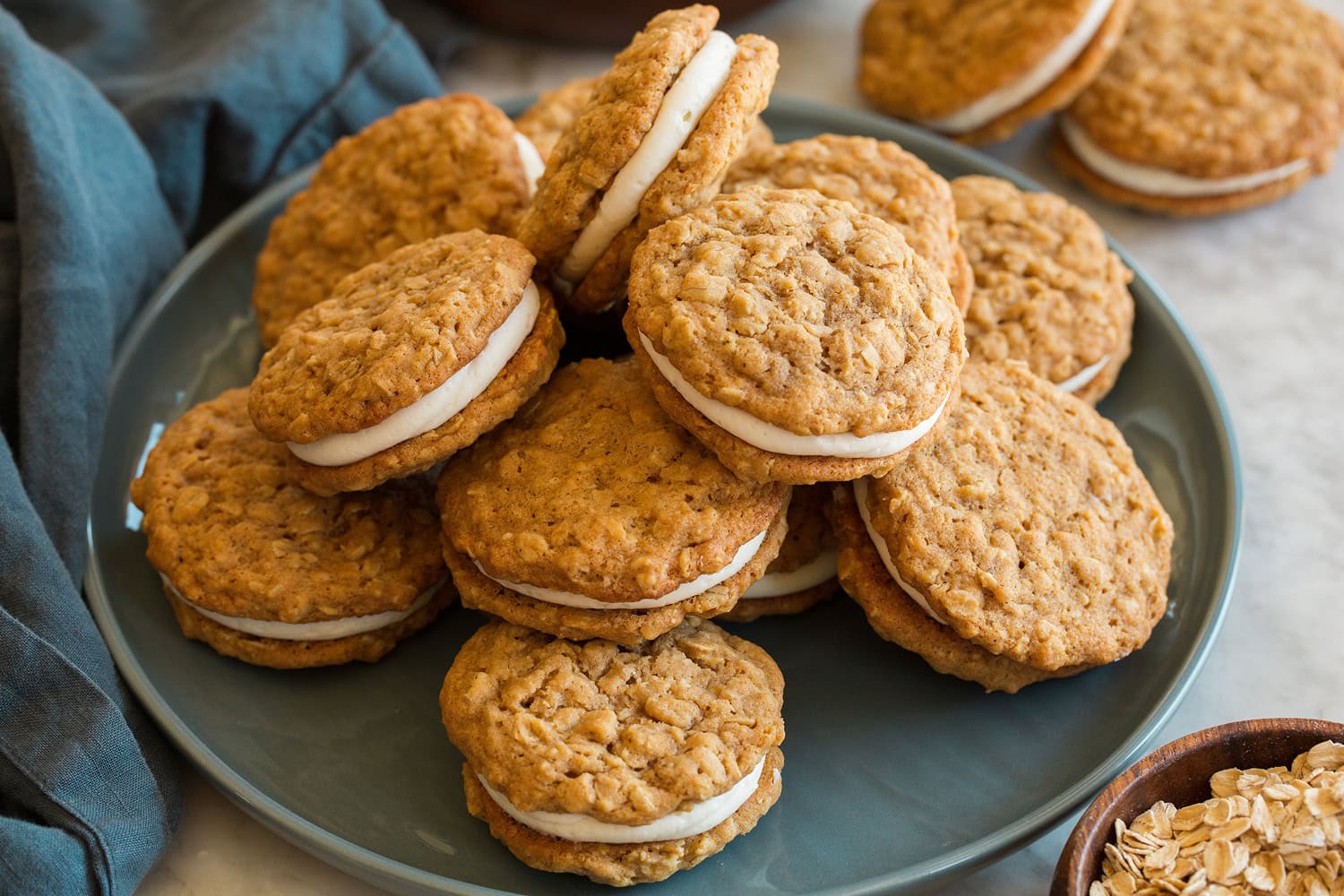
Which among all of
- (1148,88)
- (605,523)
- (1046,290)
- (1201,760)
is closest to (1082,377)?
(1046,290)

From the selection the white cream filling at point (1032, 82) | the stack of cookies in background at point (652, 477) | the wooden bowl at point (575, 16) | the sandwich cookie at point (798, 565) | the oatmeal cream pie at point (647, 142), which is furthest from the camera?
the wooden bowl at point (575, 16)

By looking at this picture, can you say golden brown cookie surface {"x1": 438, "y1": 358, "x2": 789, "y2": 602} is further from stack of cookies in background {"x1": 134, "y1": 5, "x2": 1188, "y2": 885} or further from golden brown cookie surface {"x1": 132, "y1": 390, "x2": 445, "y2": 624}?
golden brown cookie surface {"x1": 132, "y1": 390, "x2": 445, "y2": 624}

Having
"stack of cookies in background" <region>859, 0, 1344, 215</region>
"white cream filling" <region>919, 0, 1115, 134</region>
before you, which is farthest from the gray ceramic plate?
"white cream filling" <region>919, 0, 1115, 134</region>

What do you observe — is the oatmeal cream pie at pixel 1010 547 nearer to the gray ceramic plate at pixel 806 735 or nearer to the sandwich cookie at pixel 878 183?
the gray ceramic plate at pixel 806 735

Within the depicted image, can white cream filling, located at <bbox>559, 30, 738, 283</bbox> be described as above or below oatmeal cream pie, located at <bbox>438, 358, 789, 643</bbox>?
above

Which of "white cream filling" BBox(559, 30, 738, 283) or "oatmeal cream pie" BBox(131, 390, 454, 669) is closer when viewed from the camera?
"white cream filling" BBox(559, 30, 738, 283)

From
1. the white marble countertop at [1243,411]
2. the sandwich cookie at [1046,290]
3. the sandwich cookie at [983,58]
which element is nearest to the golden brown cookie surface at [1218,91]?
the sandwich cookie at [983,58]

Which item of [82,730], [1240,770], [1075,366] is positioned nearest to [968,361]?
[1075,366]
